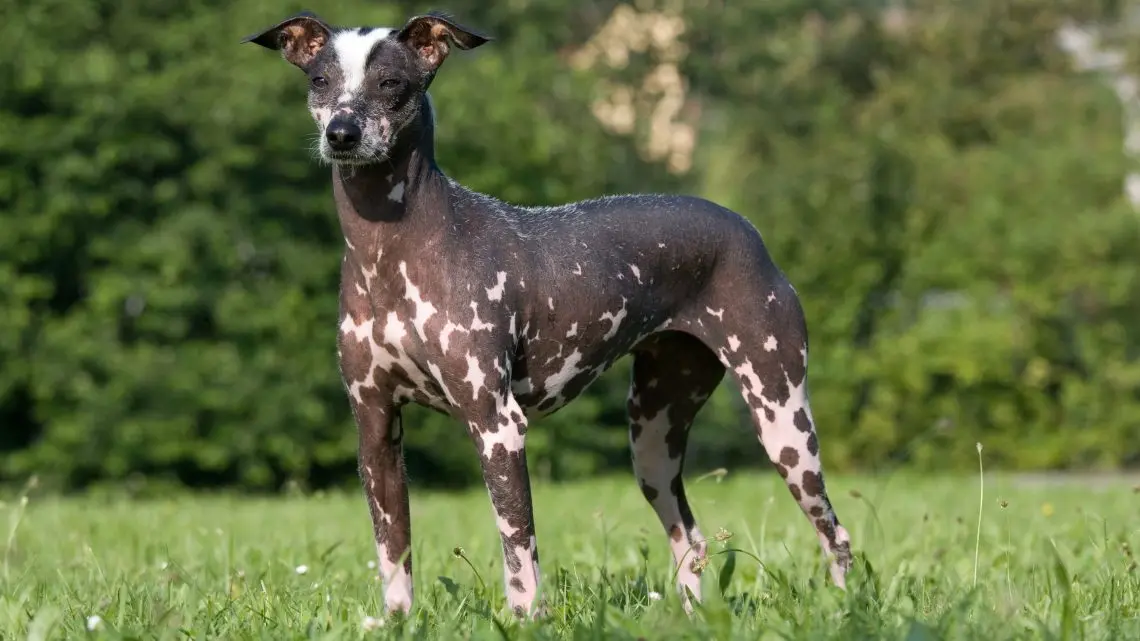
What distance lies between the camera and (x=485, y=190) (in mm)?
16516

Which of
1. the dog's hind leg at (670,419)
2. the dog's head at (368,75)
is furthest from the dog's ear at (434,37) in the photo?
the dog's hind leg at (670,419)

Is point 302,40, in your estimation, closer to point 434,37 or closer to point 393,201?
point 434,37

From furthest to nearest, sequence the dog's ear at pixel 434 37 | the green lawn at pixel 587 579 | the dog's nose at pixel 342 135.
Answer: the dog's ear at pixel 434 37 < the dog's nose at pixel 342 135 < the green lawn at pixel 587 579

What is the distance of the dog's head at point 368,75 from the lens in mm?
4340

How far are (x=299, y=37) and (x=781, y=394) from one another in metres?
2.24

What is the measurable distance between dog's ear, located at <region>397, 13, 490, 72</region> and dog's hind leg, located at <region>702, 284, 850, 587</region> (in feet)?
4.69

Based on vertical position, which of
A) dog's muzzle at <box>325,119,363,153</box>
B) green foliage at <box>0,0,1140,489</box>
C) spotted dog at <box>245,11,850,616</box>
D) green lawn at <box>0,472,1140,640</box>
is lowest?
A: green foliage at <box>0,0,1140,489</box>

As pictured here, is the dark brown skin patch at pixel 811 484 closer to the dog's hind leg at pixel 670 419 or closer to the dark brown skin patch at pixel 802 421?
the dark brown skin patch at pixel 802 421

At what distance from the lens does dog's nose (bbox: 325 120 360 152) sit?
14.0ft

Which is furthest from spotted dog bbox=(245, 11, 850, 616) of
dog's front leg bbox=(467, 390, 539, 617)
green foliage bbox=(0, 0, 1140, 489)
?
green foliage bbox=(0, 0, 1140, 489)

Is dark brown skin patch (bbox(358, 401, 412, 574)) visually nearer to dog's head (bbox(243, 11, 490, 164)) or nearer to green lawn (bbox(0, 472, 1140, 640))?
green lawn (bbox(0, 472, 1140, 640))

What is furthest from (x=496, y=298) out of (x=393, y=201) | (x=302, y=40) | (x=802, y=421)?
(x=802, y=421)

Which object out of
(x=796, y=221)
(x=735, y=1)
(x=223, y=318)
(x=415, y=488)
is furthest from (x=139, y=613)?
(x=735, y=1)

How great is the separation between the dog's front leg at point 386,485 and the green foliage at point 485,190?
10.4 m
